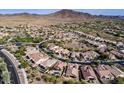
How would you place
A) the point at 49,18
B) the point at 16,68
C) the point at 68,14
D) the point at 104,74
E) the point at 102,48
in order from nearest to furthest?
the point at 104,74 → the point at 16,68 → the point at 102,48 → the point at 68,14 → the point at 49,18

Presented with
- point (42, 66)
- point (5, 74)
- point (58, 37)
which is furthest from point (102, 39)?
point (5, 74)

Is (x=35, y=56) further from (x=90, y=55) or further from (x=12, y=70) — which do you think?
(x=90, y=55)

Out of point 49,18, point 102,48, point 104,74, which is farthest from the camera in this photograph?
point 49,18

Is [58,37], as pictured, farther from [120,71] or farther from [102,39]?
[120,71]

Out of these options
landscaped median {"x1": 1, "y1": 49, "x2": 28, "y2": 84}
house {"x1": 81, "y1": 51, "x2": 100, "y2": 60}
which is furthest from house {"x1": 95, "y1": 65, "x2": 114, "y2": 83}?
landscaped median {"x1": 1, "y1": 49, "x2": 28, "y2": 84}

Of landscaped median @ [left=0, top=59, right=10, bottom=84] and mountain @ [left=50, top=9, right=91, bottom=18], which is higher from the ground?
mountain @ [left=50, top=9, right=91, bottom=18]

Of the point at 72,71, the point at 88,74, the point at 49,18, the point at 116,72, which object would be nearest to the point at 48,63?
the point at 72,71

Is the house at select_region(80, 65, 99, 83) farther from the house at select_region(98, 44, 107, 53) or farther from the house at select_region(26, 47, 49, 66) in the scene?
the house at select_region(26, 47, 49, 66)

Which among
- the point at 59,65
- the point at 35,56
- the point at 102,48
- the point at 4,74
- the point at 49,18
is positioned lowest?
the point at 4,74

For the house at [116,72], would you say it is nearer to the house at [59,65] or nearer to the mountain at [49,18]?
the house at [59,65]

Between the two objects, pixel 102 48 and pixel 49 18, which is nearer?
pixel 102 48
